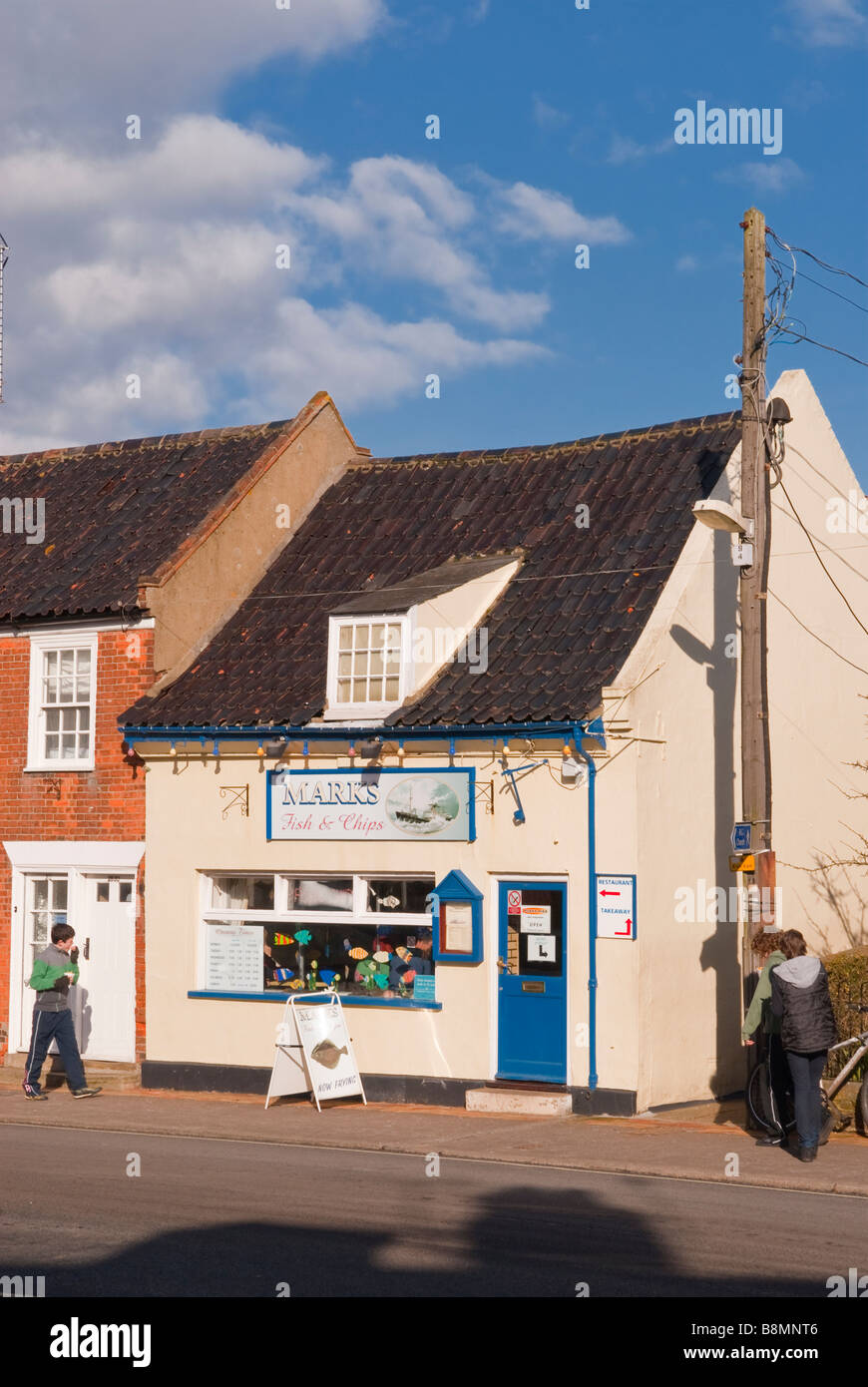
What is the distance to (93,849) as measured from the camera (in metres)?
20.3

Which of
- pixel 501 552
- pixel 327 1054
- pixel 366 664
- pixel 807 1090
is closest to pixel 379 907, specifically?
pixel 327 1054

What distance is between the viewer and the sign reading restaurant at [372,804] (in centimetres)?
1772

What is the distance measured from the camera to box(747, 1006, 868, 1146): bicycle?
47.8 feet

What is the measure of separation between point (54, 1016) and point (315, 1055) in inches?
126

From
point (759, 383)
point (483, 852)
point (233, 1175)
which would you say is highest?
point (759, 383)

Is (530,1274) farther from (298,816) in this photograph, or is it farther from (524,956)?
(298,816)

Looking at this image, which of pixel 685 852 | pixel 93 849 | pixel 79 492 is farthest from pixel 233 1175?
pixel 79 492

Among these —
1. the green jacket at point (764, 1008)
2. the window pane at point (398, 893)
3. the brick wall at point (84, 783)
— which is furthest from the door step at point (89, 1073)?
the green jacket at point (764, 1008)

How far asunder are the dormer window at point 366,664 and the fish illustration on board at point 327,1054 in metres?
3.63

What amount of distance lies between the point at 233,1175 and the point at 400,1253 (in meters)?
3.62

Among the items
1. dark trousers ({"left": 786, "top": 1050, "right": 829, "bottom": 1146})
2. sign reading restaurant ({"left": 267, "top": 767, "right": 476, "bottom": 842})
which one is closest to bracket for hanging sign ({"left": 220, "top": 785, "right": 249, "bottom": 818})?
sign reading restaurant ({"left": 267, "top": 767, "right": 476, "bottom": 842})

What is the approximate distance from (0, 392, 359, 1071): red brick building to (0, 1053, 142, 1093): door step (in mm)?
85

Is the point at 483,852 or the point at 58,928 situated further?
the point at 58,928

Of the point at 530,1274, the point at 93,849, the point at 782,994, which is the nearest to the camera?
the point at 530,1274
